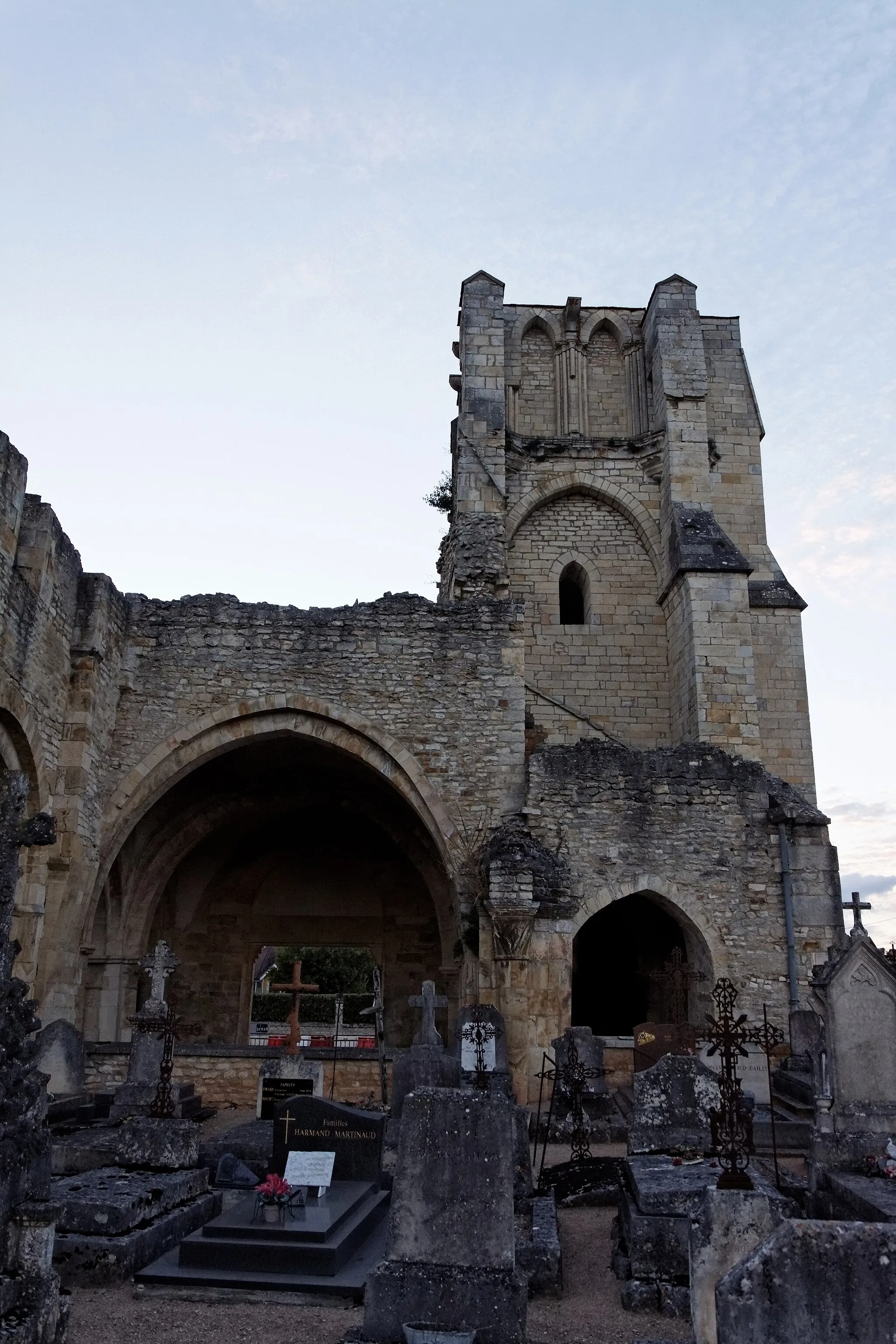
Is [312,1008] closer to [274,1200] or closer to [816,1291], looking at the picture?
[274,1200]

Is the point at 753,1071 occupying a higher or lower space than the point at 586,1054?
lower

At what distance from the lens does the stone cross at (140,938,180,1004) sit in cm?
897

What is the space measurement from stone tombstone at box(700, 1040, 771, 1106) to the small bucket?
641 cm

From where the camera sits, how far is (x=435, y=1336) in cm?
341

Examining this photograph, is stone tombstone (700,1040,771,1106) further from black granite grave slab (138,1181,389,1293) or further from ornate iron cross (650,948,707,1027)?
black granite grave slab (138,1181,389,1293)

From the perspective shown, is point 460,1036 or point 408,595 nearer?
point 460,1036

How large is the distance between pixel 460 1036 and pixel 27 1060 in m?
5.85

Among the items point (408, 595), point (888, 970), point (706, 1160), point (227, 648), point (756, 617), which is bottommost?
point (706, 1160)

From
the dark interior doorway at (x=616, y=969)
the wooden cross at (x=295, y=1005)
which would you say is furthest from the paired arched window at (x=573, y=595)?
the wooden cross at (x=295, y=1005)

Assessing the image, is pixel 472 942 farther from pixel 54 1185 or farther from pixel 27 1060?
pixel 27 1060

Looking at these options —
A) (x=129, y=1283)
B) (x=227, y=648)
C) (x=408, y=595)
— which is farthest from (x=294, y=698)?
(x=129, y=1283)

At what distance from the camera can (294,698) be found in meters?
11.6

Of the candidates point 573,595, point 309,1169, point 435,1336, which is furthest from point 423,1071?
point 573,595

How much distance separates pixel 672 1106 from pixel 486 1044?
281cm
